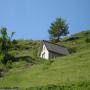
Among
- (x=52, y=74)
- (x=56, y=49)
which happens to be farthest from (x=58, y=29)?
(x=52, y=74)

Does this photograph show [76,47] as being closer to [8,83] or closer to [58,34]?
[58,34]

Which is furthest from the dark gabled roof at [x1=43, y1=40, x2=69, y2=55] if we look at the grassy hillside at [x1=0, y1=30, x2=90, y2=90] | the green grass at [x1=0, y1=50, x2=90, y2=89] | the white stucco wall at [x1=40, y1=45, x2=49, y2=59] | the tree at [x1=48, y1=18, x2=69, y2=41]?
the tree at [x1=48, y1=18, x2=69, y2=41]

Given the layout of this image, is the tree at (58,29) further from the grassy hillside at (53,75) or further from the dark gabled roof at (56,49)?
the grassy hillside at (53,75)

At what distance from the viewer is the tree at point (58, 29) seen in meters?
129

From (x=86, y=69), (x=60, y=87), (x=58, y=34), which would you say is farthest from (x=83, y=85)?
(x=58, y=34)

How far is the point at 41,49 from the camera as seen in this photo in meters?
94.8

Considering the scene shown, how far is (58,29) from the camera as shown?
13112 centimetres

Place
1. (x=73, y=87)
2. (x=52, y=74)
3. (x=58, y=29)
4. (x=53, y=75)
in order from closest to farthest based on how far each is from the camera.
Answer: (x=73, y=87), (x=53, y=75), (x=52, y=74), (x=58, y=29)

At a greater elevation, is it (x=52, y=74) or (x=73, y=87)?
(x=52, y=74)

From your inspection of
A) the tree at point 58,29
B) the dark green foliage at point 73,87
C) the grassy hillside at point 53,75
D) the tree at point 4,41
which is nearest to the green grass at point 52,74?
the grassy hillside at point 53,75

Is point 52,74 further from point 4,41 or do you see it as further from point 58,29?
point 58,29

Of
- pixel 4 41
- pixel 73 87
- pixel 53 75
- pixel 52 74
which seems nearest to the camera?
pixel 73 87

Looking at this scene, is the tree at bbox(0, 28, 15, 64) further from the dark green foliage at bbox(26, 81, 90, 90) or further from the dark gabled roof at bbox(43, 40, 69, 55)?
the dark green foliage at bbox(26, 81, 90, 90)

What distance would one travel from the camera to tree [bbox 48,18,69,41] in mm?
129000
